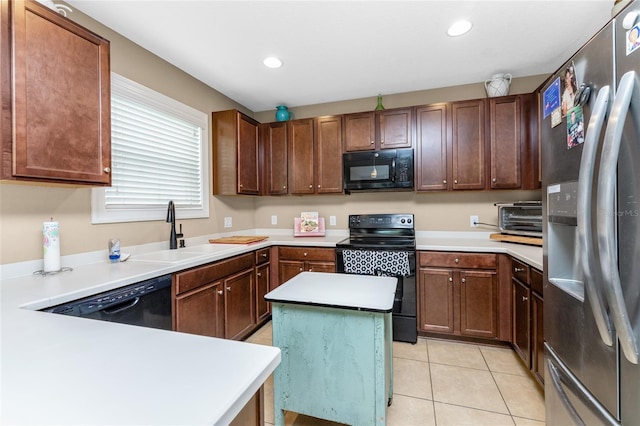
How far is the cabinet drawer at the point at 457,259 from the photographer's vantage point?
2438 millimetres

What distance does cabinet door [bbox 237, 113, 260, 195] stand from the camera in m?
3.04

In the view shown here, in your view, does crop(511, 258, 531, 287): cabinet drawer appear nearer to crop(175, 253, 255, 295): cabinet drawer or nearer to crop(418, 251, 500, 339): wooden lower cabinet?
crop(418, 251, 500, 339): wooden lower cabinet

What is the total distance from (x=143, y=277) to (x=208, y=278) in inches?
22.3

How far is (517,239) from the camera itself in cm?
251

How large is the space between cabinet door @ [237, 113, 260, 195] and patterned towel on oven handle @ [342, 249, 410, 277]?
1.32 meters

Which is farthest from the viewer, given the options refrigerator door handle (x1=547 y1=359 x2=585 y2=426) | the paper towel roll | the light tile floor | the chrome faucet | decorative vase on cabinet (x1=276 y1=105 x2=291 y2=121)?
decorative vase on cabinet (x1=276 y1=105 x2=291 y2=121)

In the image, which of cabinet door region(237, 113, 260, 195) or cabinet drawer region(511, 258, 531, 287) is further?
cabinet door region(237, 113, 260, 195)

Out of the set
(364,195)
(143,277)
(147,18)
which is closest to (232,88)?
(147,18)

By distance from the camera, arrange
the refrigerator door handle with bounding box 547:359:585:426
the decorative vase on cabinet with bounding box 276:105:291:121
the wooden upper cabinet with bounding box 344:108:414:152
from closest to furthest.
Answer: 1. the refrigerator door handle with bounding box 547:359:585:426
2. the wooden upper cabinet with bounding box 344:108:414:152
3. the decorative vase on cabinet with bounding box 276:105:291:121

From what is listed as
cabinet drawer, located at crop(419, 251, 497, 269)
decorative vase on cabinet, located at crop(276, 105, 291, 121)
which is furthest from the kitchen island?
decorative vase on cabinet, located at crop(276, 105, 291, 121)

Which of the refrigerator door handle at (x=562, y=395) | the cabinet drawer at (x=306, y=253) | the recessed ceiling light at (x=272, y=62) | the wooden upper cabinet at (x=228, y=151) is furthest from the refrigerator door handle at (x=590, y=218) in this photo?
the wooden upper cabinet at (x=228, y=151)

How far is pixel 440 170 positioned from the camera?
2.84 meters

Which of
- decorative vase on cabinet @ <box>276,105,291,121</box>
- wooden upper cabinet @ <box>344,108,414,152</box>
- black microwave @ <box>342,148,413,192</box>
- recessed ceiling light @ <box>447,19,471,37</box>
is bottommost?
black microwave @ <box>342,148,413,192</box>

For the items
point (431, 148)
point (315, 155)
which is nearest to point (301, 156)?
point (315, 155)
